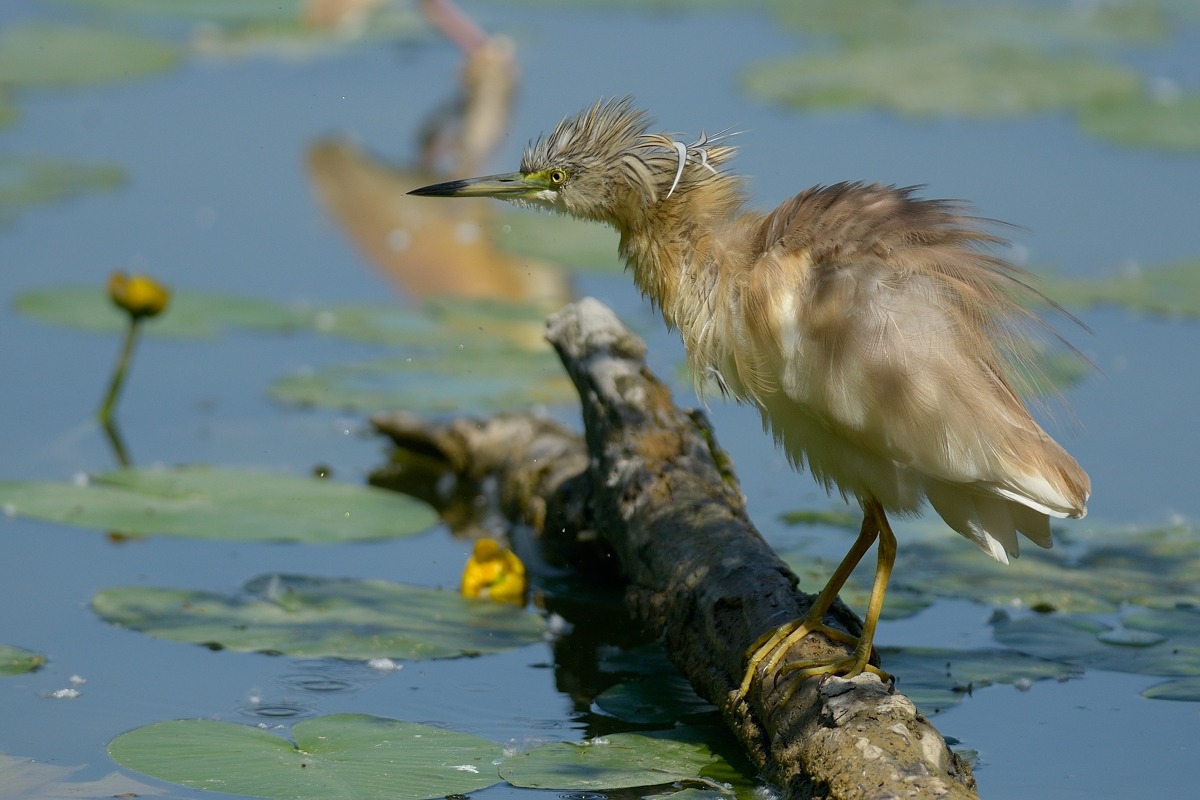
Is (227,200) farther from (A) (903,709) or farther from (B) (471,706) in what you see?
(A) (903,709)

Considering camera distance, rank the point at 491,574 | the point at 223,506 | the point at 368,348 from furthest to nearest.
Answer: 1. the point at 368,348
2. the point at 223,506
3. the point at 491,574

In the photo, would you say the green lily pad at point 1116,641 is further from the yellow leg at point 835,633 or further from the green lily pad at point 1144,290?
the green lily pad at point 1144,290

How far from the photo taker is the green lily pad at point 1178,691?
465 cm

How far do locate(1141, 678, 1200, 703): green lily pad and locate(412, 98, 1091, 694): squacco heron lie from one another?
0.69m

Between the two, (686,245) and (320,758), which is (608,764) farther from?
(686,245)

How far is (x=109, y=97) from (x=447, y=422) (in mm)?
6581

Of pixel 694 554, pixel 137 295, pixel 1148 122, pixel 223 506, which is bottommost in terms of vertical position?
pixel 694 554

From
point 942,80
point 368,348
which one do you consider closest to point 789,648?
Answer: point 368,348

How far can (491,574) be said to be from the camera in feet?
17.6

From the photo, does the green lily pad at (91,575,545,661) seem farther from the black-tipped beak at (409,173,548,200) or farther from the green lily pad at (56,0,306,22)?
the green lily pad at (56,0,306,22)

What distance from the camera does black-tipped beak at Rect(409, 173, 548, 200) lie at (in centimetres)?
471

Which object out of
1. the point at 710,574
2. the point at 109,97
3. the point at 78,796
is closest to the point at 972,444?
the point at 710,574

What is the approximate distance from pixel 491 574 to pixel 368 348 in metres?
2.65

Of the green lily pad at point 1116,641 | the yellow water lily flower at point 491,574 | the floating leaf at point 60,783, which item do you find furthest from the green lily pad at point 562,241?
the floating leaf at point 60,783
